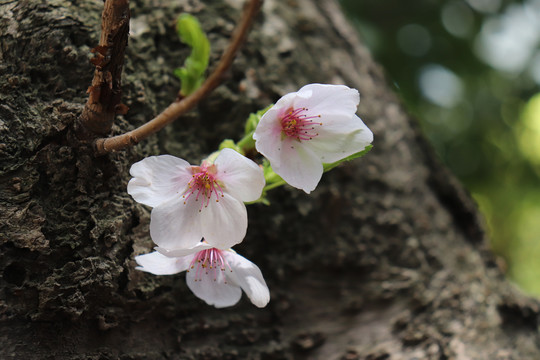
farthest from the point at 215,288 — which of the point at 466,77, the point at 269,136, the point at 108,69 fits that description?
the point at 466,77

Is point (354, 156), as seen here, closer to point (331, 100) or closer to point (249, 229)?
point (331, 100)

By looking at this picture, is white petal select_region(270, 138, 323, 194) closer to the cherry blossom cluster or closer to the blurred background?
the cherry blossom cluster

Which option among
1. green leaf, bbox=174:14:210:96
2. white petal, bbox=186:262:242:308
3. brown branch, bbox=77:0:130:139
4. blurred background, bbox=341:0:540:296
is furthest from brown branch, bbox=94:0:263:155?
blurred background, bbox=341:0:540:296

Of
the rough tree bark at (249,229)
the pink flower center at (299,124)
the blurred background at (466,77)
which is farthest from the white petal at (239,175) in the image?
the blurred background at (466,77)

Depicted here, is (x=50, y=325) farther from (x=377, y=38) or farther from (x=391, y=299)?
(x=377, y=38)

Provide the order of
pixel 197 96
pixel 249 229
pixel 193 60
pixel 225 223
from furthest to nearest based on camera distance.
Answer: pixel 249 229
pixel 193 60
pixel 225 223
pixel 197 96
